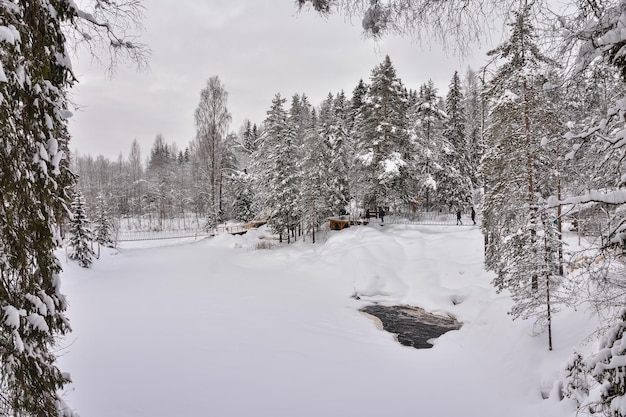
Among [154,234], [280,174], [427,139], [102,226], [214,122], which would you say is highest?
[214,122]

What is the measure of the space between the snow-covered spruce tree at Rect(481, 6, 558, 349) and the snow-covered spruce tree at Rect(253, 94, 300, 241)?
16131mm

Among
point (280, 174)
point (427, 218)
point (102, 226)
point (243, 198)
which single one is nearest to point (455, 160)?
point (427, 218)

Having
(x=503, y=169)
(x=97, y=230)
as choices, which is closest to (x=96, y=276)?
(x=97, y=230)

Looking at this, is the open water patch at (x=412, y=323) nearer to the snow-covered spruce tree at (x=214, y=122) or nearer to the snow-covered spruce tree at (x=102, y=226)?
the snow-covered spruce tree at (x=102, y=226)

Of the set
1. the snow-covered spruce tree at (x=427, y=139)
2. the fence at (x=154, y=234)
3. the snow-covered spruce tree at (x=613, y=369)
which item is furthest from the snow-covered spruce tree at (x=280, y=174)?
the snow-covered spruce tree at (x=613, y=369)

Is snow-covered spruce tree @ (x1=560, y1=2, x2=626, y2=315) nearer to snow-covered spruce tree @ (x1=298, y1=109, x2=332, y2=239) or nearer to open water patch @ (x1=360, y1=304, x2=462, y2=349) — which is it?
open water patch @ (x1=360, y1=304, x2=462, y2=349)

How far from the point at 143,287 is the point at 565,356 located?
15804mm

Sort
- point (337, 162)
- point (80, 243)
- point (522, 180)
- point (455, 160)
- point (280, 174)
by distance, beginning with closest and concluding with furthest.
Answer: point (522, 180) → point (80, 243) → point (280, 174) → point (337, 162) → point (455, 160)

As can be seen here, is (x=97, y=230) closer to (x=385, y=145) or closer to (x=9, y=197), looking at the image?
(x=385, y=145)

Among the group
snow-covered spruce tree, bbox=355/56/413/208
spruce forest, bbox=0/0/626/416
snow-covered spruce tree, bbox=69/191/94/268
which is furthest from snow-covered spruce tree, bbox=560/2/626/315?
snow-covered spruce tree, bbox=355/56/413/208

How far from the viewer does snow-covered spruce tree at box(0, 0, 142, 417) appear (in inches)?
108

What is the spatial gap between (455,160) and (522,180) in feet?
67.5

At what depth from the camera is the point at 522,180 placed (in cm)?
1045

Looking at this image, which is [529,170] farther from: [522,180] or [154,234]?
[154,234]
